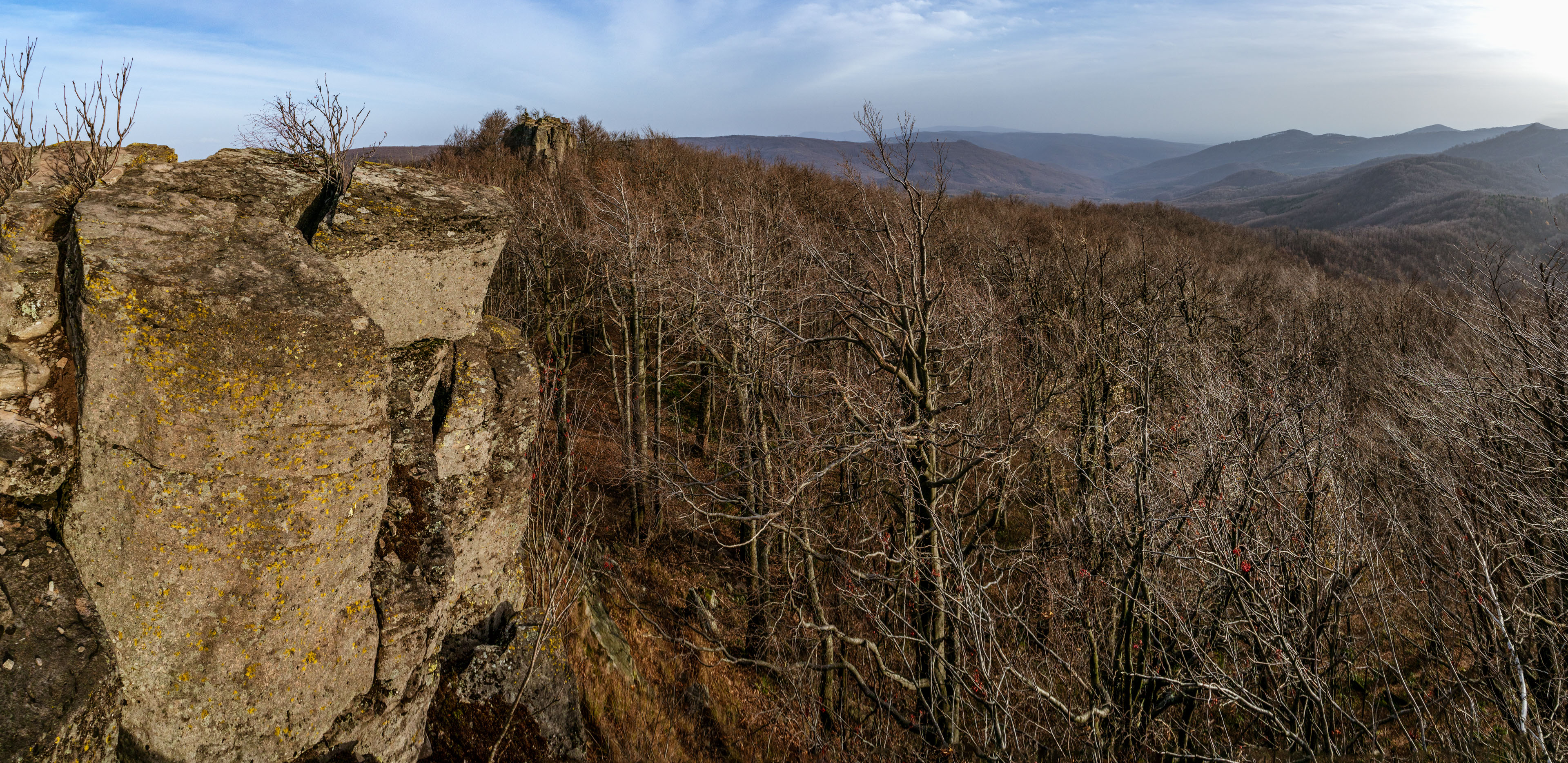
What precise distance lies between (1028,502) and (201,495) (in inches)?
724

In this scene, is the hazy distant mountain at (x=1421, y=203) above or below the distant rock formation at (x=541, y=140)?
below

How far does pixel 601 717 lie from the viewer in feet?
22.9

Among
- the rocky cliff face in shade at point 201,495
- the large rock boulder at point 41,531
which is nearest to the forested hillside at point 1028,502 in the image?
the rocky cliff face in shade at point 201,495

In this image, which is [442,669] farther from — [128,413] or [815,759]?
[815,759]

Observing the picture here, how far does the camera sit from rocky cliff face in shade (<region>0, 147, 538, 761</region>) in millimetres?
3672

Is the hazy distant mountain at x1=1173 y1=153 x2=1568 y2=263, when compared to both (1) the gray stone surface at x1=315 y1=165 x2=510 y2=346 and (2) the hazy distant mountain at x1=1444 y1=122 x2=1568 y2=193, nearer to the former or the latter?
(2) the hazy distant mountain at x1=1444 y1=122 x2=1568 y2=193

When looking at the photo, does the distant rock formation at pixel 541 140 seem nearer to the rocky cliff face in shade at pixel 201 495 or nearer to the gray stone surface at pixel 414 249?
the gray stone surface at pixel 414 249

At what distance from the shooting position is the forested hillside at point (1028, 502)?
7.07 meters

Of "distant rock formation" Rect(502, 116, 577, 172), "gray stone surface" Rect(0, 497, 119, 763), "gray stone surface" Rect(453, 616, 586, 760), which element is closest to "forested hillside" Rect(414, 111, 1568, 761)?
"gray stone surface" Rect(453, 616, 586, 760)

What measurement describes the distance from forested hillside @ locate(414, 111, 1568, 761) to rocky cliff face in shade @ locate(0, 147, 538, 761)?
287 centimetres

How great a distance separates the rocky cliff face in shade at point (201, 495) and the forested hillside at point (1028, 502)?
287 centimetres

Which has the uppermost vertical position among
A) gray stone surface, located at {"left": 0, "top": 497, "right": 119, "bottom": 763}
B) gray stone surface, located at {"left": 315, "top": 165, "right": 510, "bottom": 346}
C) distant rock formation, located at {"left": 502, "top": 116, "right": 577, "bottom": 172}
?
distant rock formation, located at {"left": 502, "top": 116, "right": 577, "bottom": 172}

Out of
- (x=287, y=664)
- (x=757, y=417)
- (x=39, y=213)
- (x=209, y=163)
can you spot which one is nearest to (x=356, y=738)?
(x=287, y=664)

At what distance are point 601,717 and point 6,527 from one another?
15.7 ft
